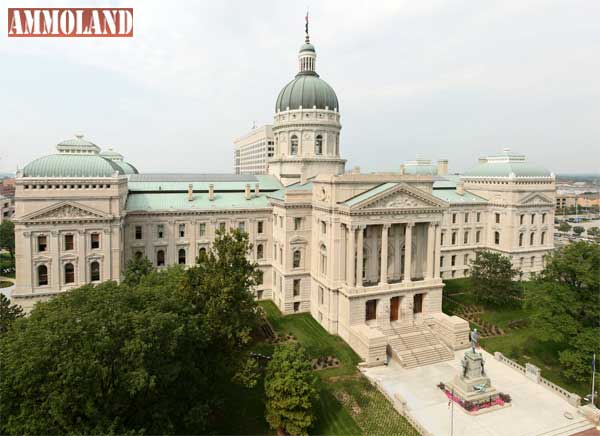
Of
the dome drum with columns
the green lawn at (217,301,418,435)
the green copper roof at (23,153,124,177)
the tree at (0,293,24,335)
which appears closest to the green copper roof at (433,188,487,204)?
the dome drum with columns

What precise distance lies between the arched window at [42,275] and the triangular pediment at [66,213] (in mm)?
6067

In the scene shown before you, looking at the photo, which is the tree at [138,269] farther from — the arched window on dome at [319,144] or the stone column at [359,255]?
the arched window on dome at [319,144]

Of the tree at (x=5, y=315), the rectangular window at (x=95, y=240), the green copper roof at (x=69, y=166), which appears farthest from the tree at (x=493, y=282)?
the tree at (x=5, y=315)

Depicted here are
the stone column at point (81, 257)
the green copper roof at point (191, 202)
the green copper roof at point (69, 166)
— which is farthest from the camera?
the green copper roof at point (191, 202)

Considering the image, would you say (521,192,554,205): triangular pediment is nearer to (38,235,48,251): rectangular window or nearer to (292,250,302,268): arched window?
(292,250,302,268): arched window

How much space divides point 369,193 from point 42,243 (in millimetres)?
39669

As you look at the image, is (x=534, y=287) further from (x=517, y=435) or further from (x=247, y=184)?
(x=247, y=184)

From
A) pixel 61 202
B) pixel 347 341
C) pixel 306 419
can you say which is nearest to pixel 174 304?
pixel 306 419

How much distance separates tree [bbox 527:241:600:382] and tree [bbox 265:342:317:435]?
24484 mm

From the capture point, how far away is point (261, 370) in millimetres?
38844

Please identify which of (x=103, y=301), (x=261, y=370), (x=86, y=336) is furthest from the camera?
(x=261, y=370)

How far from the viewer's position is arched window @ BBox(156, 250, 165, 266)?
190 feet

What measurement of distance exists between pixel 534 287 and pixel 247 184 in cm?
4286

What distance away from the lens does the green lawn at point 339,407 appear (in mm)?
32156
